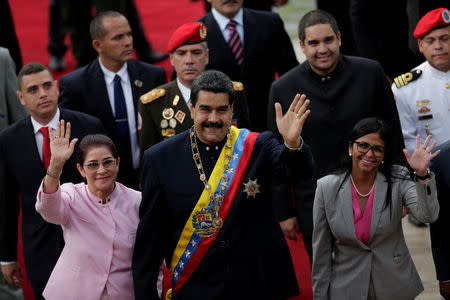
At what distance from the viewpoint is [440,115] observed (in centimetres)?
446

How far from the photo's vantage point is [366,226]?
139 inches

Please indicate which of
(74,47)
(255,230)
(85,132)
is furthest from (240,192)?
(74,47)

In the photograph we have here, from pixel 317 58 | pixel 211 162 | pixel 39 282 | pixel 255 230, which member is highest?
pixel 317 58

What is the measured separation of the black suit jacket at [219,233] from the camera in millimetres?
3254

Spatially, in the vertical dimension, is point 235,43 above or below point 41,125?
above

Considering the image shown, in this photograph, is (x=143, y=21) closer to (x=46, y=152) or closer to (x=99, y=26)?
(x=99, y=26)

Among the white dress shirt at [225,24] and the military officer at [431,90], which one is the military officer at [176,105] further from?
the military officer at [431,90]

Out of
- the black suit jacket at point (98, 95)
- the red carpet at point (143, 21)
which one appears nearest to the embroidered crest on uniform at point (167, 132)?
the black suit jacket at point (98, 95)

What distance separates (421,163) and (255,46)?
1951mm

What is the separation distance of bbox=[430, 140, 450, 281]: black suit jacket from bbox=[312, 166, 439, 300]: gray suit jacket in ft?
0.50

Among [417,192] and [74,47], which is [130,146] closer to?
[417,192]

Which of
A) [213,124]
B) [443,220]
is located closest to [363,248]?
[443,220]

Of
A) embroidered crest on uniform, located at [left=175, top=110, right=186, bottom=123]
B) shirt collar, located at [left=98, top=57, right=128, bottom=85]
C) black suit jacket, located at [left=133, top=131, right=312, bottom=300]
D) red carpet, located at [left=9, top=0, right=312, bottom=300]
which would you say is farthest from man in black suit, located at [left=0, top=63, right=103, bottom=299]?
red carpet, located at [left=9, top=0, right=312, bottom=300]

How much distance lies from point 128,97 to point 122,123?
164 mm
